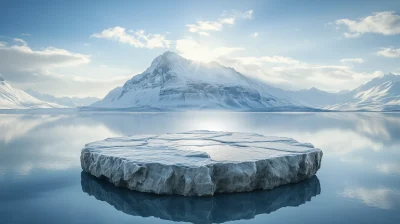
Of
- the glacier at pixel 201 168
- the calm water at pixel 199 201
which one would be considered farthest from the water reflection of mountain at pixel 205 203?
the glacier at pixel 201 168

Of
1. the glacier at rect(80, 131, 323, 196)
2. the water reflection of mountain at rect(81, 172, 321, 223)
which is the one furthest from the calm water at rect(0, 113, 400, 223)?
the glacier at rect(80, 131, 323, 196)

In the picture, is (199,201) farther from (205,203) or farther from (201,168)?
(201,168)

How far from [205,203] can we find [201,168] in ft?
3.44

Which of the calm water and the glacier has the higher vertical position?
the glacier

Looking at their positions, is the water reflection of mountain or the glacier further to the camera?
the glacier

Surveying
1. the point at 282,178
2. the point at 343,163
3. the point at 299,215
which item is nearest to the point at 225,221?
the point at 299,215

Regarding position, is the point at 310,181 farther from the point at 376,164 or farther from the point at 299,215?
the point at 376,164

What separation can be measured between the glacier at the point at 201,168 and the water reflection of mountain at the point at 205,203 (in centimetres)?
29

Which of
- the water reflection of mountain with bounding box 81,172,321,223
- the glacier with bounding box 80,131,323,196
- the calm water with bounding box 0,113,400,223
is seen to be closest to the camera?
the calm water with bounding box 0,113,400,223

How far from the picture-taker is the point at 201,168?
375 inches

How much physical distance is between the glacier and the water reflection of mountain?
0.96ft

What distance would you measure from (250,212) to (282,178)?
289 centimetres

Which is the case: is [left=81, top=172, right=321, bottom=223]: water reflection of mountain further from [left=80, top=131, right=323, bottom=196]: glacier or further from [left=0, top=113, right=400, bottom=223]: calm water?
[left=80, top=131, right=323, bottom=196]: glacier

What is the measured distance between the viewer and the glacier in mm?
9734
